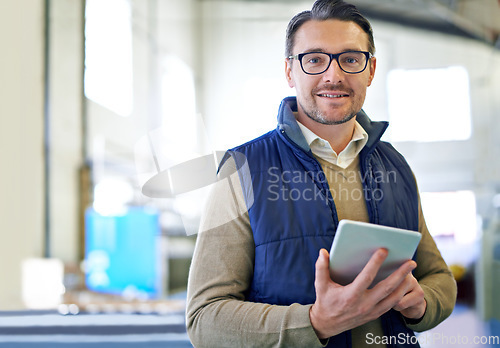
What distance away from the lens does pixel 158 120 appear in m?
5.16

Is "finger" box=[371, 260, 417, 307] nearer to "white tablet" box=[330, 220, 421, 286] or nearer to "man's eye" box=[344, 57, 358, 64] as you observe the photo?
"white tablet" box=[330, 220, 421, 286]

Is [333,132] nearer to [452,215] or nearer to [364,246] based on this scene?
[364,246]

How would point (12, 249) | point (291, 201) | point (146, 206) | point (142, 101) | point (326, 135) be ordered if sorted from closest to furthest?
point (291, 201), point (326, 135), point (12, 249), point (146, 206), point (142, 101)

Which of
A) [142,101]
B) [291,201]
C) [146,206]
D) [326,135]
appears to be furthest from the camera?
[142,101]

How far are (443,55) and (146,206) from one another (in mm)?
2974

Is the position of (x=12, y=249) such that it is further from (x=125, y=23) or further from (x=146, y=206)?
(x=125, y=23)

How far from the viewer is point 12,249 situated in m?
4.00

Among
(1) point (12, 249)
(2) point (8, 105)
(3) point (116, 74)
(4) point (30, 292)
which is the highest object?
(3) point (116, 74)

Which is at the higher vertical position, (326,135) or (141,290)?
(326,135)

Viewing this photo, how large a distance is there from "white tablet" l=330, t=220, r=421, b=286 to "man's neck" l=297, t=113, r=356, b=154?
33 cm

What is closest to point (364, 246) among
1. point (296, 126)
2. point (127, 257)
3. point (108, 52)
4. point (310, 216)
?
point (310, 216)

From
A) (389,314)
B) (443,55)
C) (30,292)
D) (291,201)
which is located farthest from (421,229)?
(443,55)

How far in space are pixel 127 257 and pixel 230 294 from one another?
313cm

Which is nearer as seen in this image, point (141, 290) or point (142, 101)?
point (141, 290)
